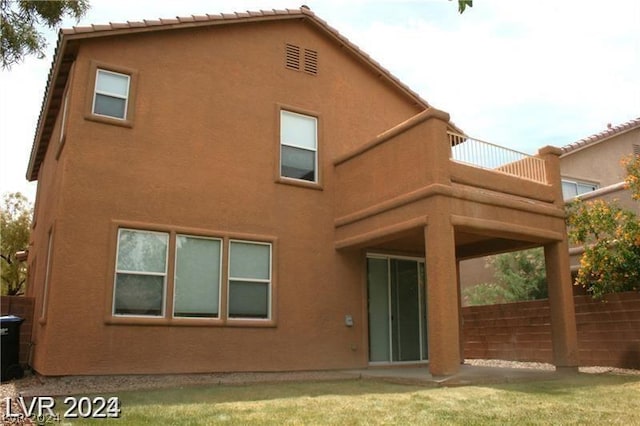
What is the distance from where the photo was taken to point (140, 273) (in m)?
11.1

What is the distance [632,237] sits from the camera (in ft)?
40.9

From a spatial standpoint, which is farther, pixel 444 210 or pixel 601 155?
pixel 601 155

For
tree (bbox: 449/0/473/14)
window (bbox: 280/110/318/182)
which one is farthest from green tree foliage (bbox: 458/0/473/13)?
window (bbox: 280/110/318/182)

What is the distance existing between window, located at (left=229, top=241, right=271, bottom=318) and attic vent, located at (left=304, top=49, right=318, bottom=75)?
15.9 ft

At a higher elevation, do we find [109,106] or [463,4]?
[109,106]

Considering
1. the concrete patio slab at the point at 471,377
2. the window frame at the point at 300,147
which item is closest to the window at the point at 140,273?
the window frame at the point at 300,147

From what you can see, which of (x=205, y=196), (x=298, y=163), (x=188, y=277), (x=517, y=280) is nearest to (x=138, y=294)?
(x=188, y=277)

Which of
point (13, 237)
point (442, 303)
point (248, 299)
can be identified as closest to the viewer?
point (442, 303)

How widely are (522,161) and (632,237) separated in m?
2.83

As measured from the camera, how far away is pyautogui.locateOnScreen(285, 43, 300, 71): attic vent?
1429 cm

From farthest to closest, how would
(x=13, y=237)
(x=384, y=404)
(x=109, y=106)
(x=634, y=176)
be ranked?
(x=13, y=237) → (x=634, y=176) → (x=109, y=106) → (x=384, y=404)

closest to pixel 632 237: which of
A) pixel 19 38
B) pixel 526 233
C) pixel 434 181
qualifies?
pixel 526 233

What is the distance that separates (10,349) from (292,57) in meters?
9.01

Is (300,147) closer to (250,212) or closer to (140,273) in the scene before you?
(250,212)
